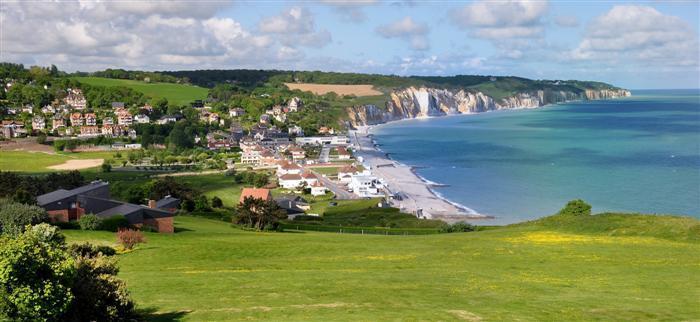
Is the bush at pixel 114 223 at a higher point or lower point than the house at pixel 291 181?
higher

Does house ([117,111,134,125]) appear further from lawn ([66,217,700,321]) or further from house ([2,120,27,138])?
lawn ([66,217,700,321])

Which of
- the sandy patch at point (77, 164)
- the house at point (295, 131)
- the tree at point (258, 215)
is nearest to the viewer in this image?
the tree at point (258, 215)

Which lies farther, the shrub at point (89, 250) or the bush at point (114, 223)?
the bush at point (114, 223)

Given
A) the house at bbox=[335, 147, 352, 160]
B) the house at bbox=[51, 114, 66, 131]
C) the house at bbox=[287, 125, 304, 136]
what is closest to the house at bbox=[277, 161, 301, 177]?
the house at bbox=[335, 147, 352, 160]

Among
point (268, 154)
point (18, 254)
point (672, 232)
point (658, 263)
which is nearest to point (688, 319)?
point (658, 263)

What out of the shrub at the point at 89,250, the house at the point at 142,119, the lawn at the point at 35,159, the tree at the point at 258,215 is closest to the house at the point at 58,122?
the house at the point at 142,119

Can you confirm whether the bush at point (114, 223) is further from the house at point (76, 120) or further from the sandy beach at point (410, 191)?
the house at point (76, 120)

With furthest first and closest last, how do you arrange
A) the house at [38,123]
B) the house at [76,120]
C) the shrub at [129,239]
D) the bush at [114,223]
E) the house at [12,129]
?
the house at [76,120] → the house at [38,123] → the house at [12,129] → the bush at [114,223] → the shrub at [129,239]

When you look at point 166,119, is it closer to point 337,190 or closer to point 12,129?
point 12,129
